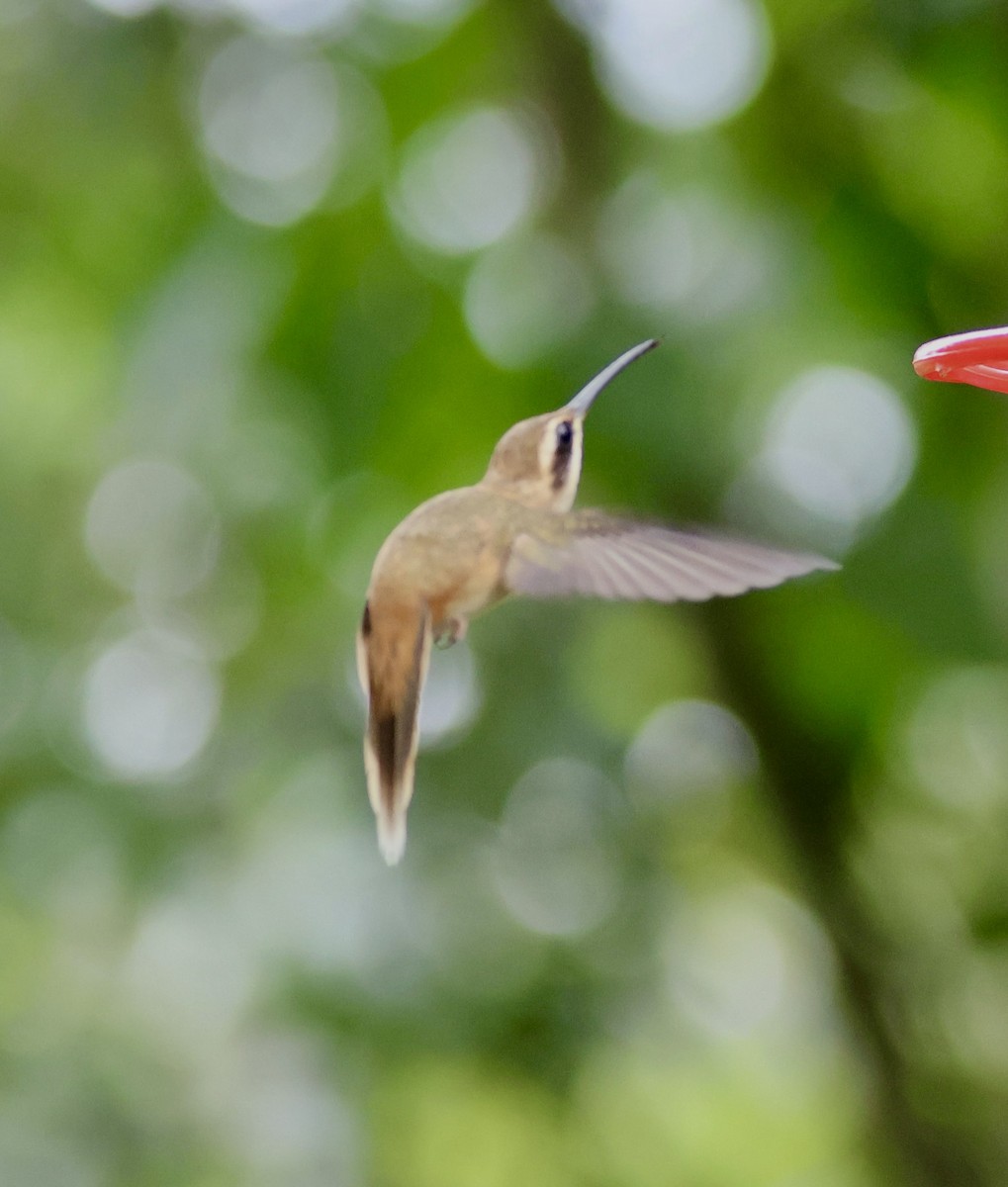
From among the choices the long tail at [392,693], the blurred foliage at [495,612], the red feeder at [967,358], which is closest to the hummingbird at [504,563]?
the long tail at [392,693]

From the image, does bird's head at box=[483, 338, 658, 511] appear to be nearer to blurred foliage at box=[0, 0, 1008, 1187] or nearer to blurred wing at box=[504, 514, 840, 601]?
blurred wing at box=[504, 514, 840, 601]

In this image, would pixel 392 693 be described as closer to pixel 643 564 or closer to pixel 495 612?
pixel 643 564

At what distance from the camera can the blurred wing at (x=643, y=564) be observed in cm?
59

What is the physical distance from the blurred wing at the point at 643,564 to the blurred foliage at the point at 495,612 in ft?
2.00

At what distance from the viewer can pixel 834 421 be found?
176 cm

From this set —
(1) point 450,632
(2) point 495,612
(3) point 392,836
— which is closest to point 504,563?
(1) point 450,632

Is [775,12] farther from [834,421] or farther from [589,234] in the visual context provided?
[834,421]

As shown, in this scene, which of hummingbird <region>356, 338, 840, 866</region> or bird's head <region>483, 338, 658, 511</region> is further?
bird's head <region>483, 338, 658, 511</region>

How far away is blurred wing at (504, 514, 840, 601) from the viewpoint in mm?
593

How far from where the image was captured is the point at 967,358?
0.71 meters

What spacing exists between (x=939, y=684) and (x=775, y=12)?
0.85 metres

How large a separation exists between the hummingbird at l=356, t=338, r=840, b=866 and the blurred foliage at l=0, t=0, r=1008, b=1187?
55 cm

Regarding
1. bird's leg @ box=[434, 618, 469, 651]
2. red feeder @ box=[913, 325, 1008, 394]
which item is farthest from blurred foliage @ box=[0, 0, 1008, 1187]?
red feeder @ box=[913, 325, 1008, 394]

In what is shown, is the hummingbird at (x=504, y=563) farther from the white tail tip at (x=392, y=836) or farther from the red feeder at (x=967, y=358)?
the red feeder at (x=967, y=358)
